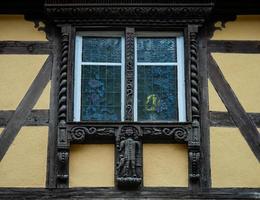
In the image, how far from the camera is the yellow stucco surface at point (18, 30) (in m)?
7.67

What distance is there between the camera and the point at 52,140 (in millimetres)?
7148

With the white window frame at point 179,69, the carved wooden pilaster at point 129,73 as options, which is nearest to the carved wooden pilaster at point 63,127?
the carved wooden pilaster at point 129,73

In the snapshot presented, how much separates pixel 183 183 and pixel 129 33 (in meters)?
1.67

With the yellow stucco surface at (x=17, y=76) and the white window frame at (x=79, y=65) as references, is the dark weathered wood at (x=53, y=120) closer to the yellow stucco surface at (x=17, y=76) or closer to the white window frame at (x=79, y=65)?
the yellow stucco surface at (x=17, y=76)

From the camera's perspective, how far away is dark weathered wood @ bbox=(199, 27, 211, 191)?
7020mm

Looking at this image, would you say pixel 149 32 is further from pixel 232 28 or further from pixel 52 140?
pixel 52 140

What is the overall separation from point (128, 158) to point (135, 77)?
3.05 feet

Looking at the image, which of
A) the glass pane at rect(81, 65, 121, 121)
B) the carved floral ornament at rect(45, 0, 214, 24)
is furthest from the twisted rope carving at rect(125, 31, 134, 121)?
the carved floral ornament at rect(45, 0, 214, 24)

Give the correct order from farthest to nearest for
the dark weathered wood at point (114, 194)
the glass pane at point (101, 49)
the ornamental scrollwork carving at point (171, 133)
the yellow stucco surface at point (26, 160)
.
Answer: the glass pane at point (101, 49) < the ornamental scrollwork carving at point (171, 133) < the yellow stucco surface at point (26, 160) < the dark weathered wood at point (114, 194)

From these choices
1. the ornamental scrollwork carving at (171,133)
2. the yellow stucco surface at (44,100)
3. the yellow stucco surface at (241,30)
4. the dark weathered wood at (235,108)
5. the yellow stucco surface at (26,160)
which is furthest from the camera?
the yellow stucco surface at (241,30)

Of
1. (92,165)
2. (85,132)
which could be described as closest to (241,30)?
(85,132)

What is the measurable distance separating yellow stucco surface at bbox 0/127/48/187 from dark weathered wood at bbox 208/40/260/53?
1.94m

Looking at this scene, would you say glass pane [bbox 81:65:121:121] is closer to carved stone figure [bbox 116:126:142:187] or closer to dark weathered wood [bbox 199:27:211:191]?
carved stone figure [bbox 116:126:142:187]

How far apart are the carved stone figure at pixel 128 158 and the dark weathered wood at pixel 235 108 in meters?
0.99
